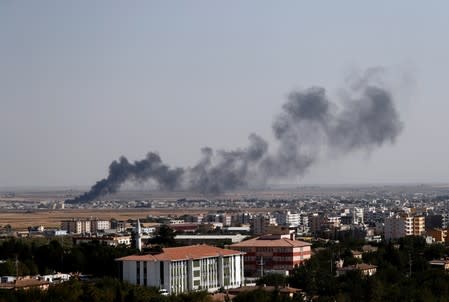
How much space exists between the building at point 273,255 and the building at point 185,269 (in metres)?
5.36

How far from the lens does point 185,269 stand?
4462cm

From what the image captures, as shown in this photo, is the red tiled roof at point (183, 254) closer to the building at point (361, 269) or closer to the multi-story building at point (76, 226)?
the building at point (361, 269)

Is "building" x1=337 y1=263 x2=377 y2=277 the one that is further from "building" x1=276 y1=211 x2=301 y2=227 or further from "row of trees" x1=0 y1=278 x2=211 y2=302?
"building" x1=276 y1=211 x2=301 y2=227

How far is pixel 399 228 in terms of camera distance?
82.4 meters

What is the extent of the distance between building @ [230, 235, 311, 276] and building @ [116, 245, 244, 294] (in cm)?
536

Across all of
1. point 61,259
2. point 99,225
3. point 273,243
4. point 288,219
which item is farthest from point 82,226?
point 61,259

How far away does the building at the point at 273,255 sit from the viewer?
53656 mm

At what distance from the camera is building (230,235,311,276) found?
53656mm

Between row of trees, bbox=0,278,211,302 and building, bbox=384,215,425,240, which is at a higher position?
building, bbox=384,215,425,240

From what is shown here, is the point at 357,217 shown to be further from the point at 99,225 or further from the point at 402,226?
the point at 402,226

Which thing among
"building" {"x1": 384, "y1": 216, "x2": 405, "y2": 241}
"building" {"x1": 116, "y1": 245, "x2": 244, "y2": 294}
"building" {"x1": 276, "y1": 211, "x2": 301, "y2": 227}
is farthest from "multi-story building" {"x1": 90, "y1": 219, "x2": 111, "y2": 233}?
"building" {"x1": 116, "y1": 245, "x2": 244, "y2": 294}

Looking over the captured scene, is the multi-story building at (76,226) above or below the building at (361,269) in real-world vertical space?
above

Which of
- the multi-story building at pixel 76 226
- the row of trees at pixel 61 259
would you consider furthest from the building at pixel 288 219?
the row of trees at pixel 61 259

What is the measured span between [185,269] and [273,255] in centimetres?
1045
